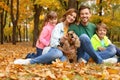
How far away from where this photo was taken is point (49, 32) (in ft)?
27.1

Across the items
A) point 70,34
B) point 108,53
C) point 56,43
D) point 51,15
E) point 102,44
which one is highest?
point 51,15

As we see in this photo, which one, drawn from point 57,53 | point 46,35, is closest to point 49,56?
point 57,53

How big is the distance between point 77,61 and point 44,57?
87cm

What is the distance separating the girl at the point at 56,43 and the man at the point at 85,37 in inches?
6.3

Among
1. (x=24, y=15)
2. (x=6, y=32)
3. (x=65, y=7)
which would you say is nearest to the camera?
(x=65, y=7)

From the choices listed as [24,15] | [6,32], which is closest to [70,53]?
[24,15]

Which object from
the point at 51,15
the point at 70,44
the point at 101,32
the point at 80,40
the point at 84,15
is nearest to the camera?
the point at 80,40

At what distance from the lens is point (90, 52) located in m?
7.61

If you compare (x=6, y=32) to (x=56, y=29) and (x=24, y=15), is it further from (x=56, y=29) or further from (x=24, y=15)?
(x=56, y=29)

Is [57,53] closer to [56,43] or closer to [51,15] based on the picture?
[56,43]

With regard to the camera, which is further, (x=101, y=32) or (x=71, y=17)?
(x=101, y=32)

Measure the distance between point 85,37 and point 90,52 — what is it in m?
0.37

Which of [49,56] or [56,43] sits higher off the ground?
[56,43]

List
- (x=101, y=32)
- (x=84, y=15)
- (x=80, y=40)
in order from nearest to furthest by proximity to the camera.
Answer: (x=80, y=40) < (x=84, y=15) < (x=101, y=32)
